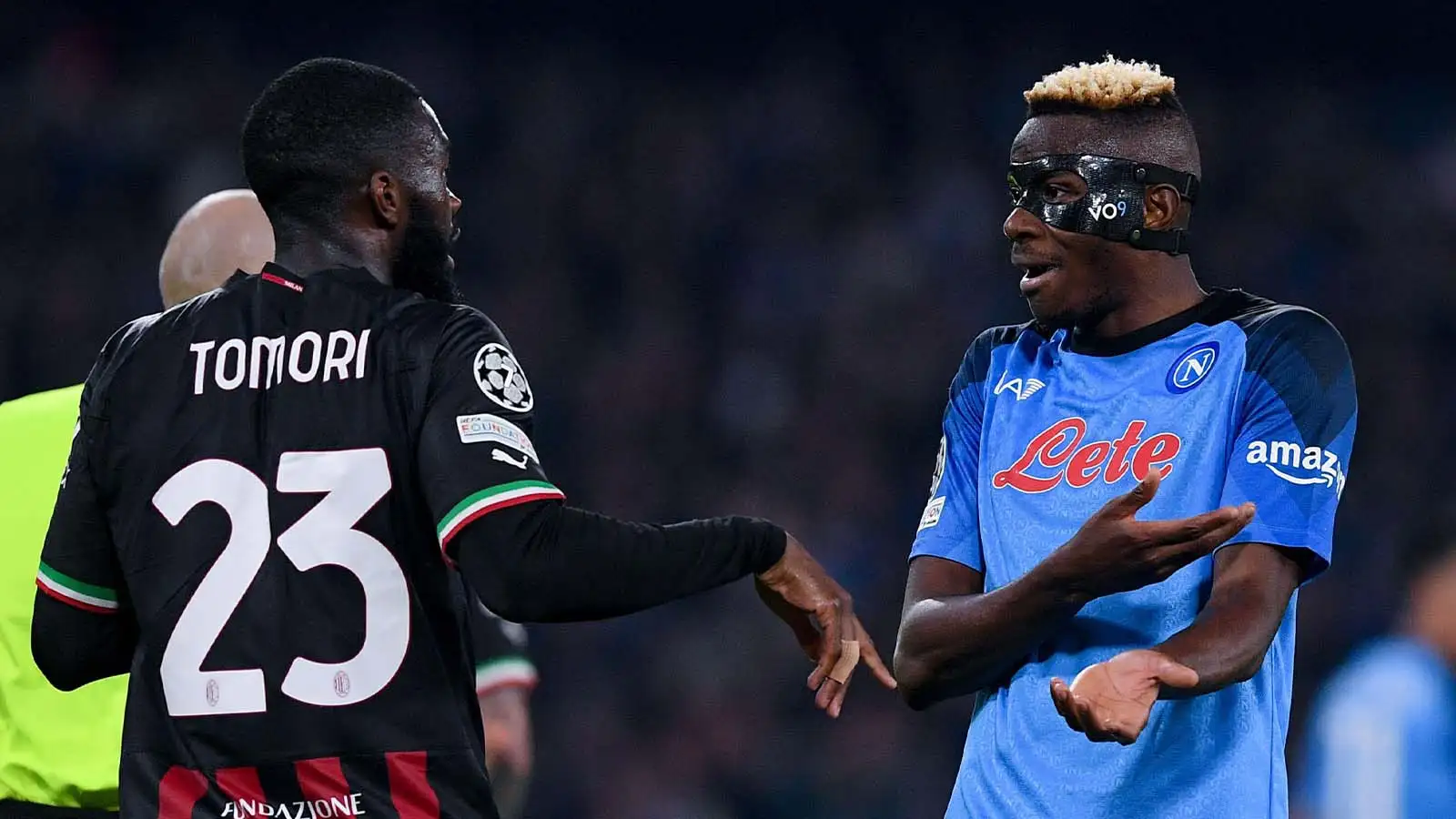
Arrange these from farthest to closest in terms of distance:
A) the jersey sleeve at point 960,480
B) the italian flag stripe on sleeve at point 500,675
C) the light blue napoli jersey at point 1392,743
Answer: the light blue napoli jersey at point 1392,743, the italian flag stripe on sleeve at point 500,675, the jersey sleeve at point 960,480

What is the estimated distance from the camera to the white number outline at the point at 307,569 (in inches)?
110

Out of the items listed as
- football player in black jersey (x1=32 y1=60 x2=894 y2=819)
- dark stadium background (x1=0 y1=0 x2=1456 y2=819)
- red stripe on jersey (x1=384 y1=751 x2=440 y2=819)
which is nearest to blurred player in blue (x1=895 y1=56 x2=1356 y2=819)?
football player in black jersey (x1=32 y1=60 x2=894 y2=819)

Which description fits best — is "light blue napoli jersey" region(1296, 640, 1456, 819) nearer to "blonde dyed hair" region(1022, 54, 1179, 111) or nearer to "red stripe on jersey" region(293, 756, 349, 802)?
"blonde dyed hair" region(1022, 54, 1179, 111)

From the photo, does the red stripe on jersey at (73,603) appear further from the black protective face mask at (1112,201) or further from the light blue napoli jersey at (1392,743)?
the light blue napoli jersey at (1392,743)

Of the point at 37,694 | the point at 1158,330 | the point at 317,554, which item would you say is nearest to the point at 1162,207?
the point at 1158,330

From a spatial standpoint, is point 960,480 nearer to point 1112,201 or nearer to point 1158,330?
point 1158,330

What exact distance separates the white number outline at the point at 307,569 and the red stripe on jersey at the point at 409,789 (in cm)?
12

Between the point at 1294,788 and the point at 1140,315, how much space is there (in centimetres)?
586

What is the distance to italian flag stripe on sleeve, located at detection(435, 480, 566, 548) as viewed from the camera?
2725 millimetres

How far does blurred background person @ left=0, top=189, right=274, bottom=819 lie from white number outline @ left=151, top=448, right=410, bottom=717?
1.05 meters

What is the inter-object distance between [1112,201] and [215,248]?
2.11 metres

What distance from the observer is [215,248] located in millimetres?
4094

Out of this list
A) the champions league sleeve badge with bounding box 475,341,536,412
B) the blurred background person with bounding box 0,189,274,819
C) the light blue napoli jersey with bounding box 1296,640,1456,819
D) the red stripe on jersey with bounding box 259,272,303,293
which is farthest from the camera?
the light blue napoli jersey with bounding box 1296,640,1456,819

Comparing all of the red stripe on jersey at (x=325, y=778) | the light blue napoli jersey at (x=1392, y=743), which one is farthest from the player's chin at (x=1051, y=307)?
the light blue napoli jersey at (x=1392, y=743)
